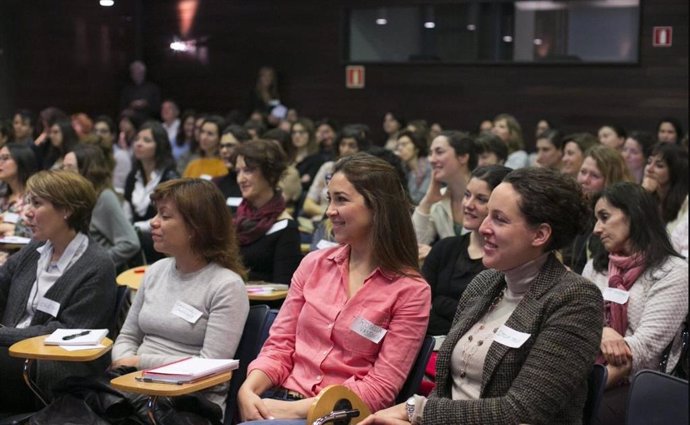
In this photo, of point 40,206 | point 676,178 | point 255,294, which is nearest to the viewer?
point 40,206

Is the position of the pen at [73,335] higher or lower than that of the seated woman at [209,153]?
lower

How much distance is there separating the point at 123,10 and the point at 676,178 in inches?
168

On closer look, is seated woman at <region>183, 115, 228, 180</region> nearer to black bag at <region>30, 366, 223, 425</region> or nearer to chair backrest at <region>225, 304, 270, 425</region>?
chair backrest at <region>225, 304, 270, 425</region>

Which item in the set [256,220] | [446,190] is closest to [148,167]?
[256,220]

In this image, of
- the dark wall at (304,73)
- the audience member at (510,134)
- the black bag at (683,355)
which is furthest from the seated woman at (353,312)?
the audience member at (510,134)

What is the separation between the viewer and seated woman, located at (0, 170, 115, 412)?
366cm

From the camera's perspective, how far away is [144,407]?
3309 mm

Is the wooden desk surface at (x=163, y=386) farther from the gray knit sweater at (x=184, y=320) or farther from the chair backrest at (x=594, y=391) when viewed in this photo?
the chair backrest at (x=594, y=391)

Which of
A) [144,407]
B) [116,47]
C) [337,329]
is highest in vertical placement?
[116,47]

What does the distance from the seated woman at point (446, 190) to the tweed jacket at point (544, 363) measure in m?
2.33

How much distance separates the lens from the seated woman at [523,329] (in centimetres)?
250

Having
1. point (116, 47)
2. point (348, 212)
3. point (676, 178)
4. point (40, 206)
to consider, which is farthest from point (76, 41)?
point (348, 212)

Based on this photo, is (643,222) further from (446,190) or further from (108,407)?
(108,407)

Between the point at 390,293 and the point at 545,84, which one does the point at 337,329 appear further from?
the point at 545,84
